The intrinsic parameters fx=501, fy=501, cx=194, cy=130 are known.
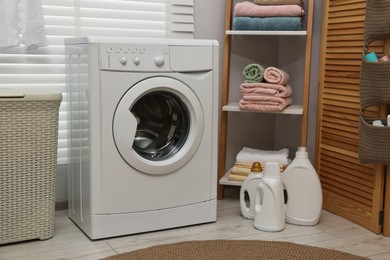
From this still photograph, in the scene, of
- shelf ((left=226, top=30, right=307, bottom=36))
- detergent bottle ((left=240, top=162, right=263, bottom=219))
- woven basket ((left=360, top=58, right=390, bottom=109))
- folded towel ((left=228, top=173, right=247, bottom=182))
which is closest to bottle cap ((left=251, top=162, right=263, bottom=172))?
detergent bottle ((left=240, top=162, right=263, bottom=219))

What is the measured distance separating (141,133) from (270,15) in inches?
37.2

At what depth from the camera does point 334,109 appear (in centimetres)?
254

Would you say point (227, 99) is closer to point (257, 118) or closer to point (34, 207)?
point (257, 118)

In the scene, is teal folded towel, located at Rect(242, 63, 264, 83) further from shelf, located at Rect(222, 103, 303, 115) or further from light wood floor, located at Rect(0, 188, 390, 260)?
light wood floor, located at Rect(0, 188, 390, 260)

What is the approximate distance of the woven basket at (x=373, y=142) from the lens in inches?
83.4

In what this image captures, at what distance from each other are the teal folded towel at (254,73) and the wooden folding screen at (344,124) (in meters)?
0.32

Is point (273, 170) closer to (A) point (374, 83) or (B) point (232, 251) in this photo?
(B) point (232, 251)

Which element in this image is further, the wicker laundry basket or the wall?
the wall

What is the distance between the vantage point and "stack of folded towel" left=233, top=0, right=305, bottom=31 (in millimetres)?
2602

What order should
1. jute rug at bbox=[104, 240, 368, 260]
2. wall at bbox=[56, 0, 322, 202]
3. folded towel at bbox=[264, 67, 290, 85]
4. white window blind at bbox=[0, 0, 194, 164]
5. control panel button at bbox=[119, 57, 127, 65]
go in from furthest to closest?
wall at bbox=[56, 0, 322, 202], folded towel at bbox=[264, 67, 290, 85], white window blind at bbox=[0, 0, 194, 164], control panel button at bbox=[119, 57, 127, 65], jute rug at bbox=[104, 240, 368, 260]

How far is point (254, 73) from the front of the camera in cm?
264

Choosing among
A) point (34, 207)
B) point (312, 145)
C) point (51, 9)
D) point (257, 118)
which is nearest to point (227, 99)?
point (257, 118)

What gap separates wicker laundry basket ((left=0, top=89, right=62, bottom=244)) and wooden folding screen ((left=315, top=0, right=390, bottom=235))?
4.42ft

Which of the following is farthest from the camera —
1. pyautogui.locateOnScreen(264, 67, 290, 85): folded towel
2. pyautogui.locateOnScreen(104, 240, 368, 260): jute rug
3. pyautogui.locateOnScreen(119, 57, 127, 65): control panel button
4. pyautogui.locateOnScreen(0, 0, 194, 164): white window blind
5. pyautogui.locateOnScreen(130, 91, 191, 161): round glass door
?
pyautogui.locateOnScreen(264, 67, 290, 85): folded towel
